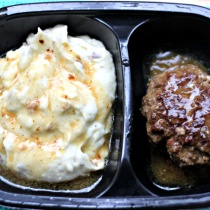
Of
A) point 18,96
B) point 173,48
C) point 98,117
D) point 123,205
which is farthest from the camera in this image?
point 173,48

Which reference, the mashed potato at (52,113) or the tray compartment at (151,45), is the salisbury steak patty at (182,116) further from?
the mashed potato at (52,113)

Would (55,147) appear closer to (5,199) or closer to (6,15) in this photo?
(5,199)

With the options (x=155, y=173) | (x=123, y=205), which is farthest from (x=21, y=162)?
(x=155, y=173)

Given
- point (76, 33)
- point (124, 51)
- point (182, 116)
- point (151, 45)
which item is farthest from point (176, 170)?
point (76, 33)

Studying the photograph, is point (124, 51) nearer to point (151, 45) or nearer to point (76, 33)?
point (151, 45)

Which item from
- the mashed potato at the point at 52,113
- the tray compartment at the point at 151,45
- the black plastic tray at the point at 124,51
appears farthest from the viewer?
the tray compartment at the point at 151,45

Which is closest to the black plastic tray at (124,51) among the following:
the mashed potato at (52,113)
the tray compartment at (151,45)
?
the tray compartment at (151,45)
